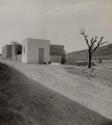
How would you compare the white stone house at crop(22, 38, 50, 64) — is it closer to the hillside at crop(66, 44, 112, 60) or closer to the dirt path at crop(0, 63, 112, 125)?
the dirt path at crop(0, 63, 112, 125)

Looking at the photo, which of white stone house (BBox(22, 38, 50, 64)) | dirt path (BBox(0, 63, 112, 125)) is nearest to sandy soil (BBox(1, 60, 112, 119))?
dirt path (BBox(0, 63, 112, 125))

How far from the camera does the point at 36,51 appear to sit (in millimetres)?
27391

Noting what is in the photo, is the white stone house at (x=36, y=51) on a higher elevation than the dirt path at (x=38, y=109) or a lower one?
higher

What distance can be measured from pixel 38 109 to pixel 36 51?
17882mm

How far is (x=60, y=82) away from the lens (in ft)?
52.6

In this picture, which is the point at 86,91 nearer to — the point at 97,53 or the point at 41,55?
the point at 41,55

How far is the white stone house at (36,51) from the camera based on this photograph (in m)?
27.1

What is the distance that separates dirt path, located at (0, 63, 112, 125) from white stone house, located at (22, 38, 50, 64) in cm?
1393

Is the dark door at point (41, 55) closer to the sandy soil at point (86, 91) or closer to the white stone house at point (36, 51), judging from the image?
the white stone house at point (36, 51)

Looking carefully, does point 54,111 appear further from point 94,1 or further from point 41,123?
point 94,1

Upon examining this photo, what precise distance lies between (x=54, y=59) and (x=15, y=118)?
27.5 metres

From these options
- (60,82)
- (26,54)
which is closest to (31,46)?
(26,54)

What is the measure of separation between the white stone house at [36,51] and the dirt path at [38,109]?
A: 13930mm

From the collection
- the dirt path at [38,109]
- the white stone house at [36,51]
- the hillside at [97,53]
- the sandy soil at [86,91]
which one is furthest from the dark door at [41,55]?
the hillside at [97,53]
